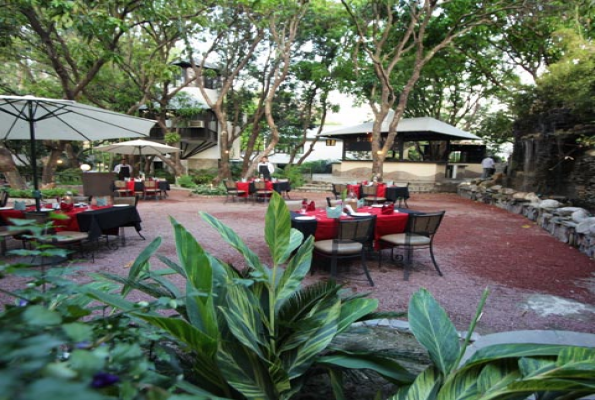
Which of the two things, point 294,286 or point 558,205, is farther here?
point 558,205

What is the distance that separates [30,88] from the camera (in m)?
14.5

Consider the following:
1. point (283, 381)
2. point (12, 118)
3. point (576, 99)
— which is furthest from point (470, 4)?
point (283, 381)

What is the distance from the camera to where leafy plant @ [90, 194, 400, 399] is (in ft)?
4.21

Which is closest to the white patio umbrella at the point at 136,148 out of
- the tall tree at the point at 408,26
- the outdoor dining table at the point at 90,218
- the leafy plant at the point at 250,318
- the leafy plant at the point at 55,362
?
the outdoor dining table at the point at 90,218

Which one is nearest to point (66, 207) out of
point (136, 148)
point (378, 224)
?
point (378, 224)

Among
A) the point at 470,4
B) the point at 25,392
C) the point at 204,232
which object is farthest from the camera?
the point at 470,4

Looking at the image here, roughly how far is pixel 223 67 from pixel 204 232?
12930 mm

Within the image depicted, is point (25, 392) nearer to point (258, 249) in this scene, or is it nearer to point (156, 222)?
point (258, 249)

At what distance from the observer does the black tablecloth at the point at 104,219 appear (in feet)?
15.5

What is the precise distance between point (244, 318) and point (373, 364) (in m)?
0.57

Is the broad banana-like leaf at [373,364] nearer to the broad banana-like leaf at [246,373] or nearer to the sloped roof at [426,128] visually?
the broad banana-like leaf at [246,373]

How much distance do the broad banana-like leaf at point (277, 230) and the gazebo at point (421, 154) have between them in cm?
1649

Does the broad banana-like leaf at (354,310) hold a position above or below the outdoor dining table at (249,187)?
above

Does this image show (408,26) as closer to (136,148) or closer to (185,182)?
(136,148)
